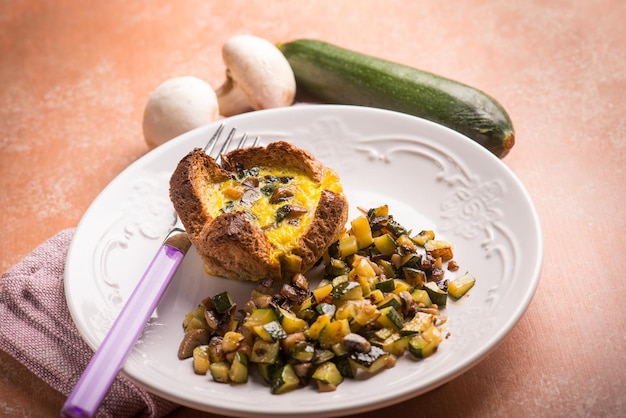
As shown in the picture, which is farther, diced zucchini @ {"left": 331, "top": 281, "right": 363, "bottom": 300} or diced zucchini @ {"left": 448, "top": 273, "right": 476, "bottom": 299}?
diced zucchini @ {"left": 448, "top": 273, "right": 476, "bottom": 299}

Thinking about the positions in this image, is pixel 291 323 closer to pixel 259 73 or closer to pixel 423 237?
pixel 423 237

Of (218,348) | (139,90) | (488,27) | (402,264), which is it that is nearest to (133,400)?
(218,348)

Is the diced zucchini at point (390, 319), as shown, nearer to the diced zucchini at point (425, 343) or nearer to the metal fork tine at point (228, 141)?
the diced zucchini at point (425, 343)

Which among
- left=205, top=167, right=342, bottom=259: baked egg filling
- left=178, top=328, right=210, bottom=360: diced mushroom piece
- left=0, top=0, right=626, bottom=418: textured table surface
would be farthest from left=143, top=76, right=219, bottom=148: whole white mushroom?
left=178, top=328, right=210, bottom=360: diced mushroom piece

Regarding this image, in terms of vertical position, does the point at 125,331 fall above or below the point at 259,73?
below

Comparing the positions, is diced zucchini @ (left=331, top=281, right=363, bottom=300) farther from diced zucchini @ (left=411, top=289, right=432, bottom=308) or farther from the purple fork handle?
the purple fork handle

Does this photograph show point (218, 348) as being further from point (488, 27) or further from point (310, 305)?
point (488, 27)

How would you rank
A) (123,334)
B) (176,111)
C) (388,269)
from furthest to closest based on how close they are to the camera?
(176,111) → (388,269) → (123,334)

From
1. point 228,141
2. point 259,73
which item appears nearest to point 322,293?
point 228,141
